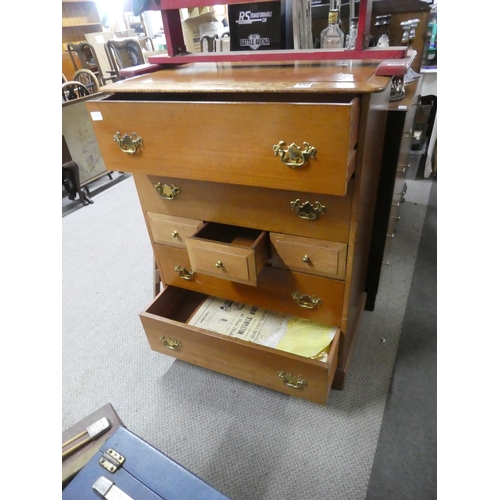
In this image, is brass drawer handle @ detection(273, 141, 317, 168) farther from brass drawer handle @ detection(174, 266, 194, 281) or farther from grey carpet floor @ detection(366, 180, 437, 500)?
grey carpet floor @ detection(366, 180, 437, 500)

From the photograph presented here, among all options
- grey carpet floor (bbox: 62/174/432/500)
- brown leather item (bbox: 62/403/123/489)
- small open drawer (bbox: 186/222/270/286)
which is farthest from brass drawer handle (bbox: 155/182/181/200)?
grey carpet floor (bbox: 62/174/432/500)

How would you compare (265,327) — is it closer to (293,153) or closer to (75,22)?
(293,153)

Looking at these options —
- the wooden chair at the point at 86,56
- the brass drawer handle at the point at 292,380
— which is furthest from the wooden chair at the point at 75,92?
the brass drawer handle at the point at 292,380

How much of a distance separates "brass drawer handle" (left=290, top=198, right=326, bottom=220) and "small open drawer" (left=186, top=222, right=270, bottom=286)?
0.42 ft

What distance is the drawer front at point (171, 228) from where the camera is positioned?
0.97 metres

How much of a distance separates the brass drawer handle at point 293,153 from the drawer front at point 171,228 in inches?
14.8

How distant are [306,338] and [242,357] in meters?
0.20

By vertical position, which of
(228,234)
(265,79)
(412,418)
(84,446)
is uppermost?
(265,79)

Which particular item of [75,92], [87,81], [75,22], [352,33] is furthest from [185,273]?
[75,22]

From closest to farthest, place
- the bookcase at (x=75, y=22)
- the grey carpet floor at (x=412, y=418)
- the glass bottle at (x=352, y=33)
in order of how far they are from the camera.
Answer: the grey carpet floor at (x=412, y=418)
the glass bottle at (x=352, y=33)
the bookcase at (x=75, y=22)

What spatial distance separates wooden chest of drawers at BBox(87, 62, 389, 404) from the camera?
63 cm

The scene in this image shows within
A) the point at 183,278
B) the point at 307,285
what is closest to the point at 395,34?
the point at 307,285

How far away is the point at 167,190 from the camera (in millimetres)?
930

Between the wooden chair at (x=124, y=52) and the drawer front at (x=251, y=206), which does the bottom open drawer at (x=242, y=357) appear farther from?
the wooden chair at (x=124, y=52)
